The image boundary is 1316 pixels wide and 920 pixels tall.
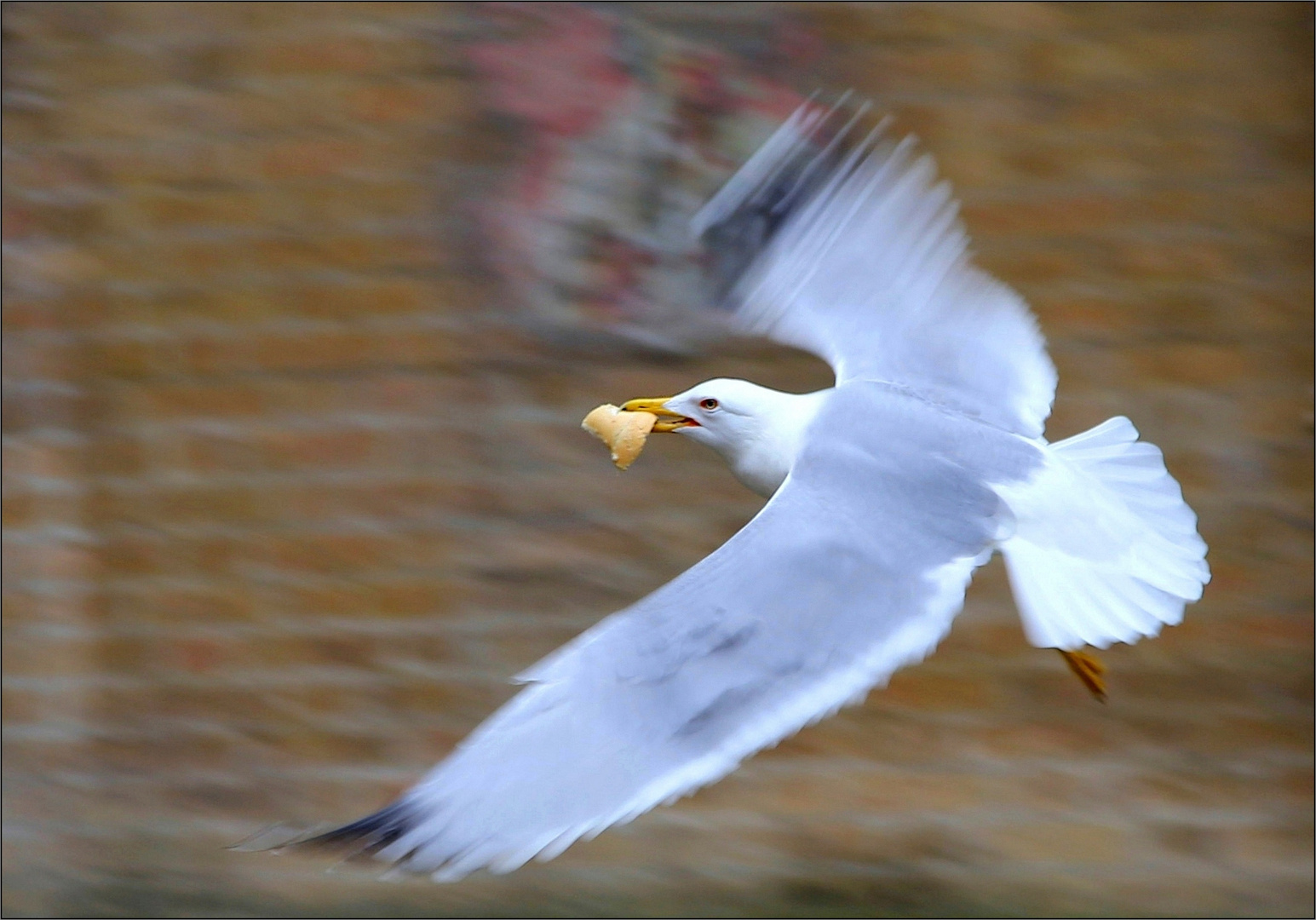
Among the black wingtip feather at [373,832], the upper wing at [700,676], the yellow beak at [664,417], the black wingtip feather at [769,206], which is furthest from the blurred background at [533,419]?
the black wingtip feather at [373,832]

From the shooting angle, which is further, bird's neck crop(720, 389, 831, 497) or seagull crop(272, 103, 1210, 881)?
bird's neck crop(720, 389, 831, 497)

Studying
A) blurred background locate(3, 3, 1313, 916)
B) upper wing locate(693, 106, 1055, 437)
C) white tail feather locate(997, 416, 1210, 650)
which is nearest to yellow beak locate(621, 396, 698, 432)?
upper wing locate(693, 106, 1055, 437)

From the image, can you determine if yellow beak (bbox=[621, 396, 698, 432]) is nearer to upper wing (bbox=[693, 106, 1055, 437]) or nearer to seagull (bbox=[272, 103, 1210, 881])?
seagull (bbox=[272, 103, 1210, 881])

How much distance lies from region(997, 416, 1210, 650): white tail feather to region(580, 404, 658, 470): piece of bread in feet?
0.98

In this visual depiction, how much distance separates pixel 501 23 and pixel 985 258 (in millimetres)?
655

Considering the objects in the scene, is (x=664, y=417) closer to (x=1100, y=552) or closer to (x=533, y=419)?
(x=1100, y=552)

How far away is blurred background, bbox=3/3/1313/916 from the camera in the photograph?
77.9 inches

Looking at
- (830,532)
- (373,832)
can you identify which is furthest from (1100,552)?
(373,832)

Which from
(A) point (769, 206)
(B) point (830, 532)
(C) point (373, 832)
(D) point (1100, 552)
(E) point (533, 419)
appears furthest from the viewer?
(E) point (533, 419)

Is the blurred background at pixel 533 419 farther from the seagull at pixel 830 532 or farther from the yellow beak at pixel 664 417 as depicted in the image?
the yellow beak at pixel 664 417

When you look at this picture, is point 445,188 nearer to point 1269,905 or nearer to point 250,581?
point 250,581

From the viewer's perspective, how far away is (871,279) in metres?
1.47

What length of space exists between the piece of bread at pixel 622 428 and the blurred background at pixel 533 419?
628 mm

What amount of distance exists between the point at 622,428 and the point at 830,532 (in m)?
0.27
